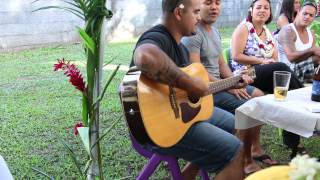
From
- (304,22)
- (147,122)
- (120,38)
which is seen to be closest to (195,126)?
(147,122)

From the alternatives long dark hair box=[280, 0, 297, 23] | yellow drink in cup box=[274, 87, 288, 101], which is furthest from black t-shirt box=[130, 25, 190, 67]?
long dark hair box=[280, 0, 297, 23]

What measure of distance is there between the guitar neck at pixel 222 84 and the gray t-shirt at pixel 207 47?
0.30 meters

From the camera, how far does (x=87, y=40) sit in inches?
→ 72.7

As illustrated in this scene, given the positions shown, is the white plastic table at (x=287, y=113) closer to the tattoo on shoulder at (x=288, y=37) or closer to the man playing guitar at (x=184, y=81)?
the man playing guitar at (x=184, y=81)

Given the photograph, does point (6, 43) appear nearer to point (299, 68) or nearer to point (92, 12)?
point (299, 68)

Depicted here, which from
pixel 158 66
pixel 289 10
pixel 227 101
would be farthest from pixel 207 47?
pixel 289 10

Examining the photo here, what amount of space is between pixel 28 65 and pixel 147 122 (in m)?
5.50

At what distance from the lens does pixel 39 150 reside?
12.5 feet

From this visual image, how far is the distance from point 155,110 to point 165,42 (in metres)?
0.42

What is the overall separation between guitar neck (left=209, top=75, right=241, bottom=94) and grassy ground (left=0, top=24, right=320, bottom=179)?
0.75 metres

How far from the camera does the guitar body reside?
2.20m

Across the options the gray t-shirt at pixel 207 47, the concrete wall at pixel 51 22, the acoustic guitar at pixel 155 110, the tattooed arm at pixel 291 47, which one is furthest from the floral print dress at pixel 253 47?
the concrete wall at pixel 51 22

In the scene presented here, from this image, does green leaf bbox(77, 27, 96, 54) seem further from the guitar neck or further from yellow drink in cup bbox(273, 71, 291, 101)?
yellow drink in cup bbox(273, 71, 291, 101)

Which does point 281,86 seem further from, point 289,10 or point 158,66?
point 289,10
